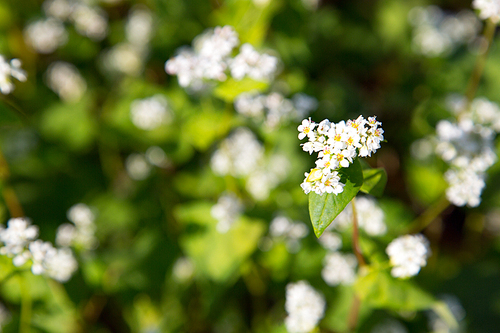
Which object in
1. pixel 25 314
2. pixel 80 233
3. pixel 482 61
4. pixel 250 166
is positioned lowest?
pixel 25 314

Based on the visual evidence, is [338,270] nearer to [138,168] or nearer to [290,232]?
[290,232]

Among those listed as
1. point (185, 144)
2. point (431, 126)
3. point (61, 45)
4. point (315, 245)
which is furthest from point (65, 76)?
point (431, 126)

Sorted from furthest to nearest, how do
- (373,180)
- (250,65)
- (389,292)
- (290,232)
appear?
1. (290,232)
2. (250,65)
3. (389,292)
4. (373,180)

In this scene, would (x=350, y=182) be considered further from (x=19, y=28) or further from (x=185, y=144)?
(x=19, y=28)

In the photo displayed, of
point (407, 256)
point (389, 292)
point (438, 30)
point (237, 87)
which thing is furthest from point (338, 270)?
point (438, 30)

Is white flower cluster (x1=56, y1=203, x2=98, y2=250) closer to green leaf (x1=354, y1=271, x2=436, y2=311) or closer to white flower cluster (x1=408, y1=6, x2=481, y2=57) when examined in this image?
green leaf (x1=354, y1=271, x2=436, y2=311)

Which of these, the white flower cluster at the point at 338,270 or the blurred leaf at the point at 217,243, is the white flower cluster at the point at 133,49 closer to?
the blurred leaf at the point at 217,243

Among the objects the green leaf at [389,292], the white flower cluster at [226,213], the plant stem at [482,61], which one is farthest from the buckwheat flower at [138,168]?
the plant stem at [482,61]
